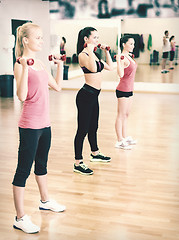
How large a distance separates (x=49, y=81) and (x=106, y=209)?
1226 millimetres

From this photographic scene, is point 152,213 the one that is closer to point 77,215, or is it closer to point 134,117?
point 77,215

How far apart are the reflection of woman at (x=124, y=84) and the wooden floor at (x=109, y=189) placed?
0.24 m

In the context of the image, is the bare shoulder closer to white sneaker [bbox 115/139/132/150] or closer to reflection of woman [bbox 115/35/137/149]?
reflection of woman [bbox 115/35/137/149]

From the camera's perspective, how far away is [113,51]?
11.0 m

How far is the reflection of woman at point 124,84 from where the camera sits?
15.2 ft

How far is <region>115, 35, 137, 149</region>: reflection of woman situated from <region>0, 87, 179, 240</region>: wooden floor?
24 centimetres

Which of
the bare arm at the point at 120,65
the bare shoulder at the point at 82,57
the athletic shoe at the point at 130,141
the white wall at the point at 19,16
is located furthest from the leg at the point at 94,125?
the white wall at the point at 19,16

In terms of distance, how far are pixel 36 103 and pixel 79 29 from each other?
27.8 ft

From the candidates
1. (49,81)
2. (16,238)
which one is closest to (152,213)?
(16,238)

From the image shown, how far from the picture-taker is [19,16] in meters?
9.99

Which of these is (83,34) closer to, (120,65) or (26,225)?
(120,65)

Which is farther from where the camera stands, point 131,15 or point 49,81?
point 131,15

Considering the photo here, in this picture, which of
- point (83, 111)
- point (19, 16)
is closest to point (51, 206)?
A: point (83, 111)

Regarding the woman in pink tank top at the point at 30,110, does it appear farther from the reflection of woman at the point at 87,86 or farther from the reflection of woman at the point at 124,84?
the reflection of woman at the point at 124,84
